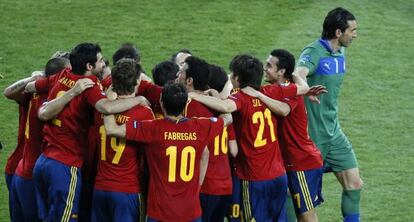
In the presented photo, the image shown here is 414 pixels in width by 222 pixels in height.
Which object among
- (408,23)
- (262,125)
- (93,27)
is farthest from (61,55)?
(408,23)

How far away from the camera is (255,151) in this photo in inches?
329

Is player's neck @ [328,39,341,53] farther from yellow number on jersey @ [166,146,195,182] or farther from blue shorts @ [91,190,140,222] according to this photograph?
blue shorts @ [91,190,140,222]

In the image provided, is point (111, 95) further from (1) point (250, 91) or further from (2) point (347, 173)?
(2) point (347, 173)

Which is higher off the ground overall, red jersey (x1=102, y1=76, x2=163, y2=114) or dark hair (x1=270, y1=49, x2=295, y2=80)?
dark hair (x1=270, y1=49, x2=295, y2=80)

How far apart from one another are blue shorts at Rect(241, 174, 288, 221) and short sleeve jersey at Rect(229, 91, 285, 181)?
0.05m

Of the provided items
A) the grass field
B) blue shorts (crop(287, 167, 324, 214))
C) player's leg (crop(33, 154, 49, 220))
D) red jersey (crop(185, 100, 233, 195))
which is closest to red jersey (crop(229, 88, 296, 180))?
red jersey (crop(185, 100, 233, 195))

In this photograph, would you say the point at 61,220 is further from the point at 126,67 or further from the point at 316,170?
the point at 316,170

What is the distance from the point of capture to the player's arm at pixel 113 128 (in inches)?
298

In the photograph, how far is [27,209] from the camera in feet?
28.6

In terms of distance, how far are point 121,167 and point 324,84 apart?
7.85 ft

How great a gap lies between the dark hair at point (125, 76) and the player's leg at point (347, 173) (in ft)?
8.20

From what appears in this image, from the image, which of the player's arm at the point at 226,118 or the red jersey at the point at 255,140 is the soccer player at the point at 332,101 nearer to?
the red jersey at the point at 255,140

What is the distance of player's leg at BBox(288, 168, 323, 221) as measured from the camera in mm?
8906

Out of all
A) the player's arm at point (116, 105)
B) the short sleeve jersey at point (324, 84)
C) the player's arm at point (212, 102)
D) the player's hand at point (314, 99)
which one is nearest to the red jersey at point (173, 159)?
the player's arm at point (116, 105)
